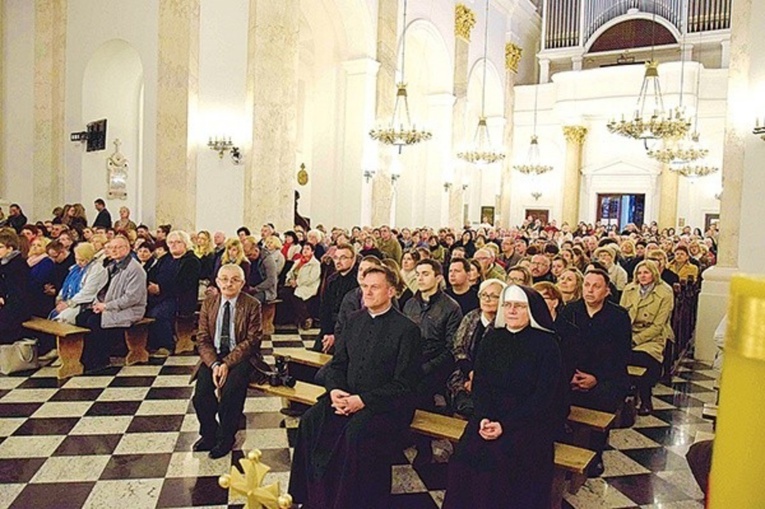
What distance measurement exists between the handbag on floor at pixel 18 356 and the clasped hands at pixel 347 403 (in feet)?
15.9

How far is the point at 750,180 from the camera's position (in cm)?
731

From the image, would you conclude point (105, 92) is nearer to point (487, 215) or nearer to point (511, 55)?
point (487, 215)

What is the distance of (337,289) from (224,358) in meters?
1.92

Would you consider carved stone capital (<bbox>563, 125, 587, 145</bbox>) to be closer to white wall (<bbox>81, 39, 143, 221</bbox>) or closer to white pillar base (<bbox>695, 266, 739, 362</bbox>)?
white wall (<bbox>81, 39, 143, 221</bbox>)

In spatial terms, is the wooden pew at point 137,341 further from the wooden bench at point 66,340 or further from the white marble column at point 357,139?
the white marble column at point 357,139

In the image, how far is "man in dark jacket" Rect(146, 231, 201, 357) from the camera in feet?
27.2

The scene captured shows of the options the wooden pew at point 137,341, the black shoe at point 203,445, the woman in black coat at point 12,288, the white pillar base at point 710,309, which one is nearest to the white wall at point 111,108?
the woman in black coat at point 12,288

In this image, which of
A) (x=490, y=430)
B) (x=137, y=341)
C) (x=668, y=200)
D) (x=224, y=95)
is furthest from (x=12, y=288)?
(x=668, y=200)

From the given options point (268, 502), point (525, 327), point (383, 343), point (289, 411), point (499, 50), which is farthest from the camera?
point (499, 50)

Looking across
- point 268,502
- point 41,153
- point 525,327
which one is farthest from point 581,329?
point 41,153

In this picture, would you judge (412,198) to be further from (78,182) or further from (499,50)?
(78,182)

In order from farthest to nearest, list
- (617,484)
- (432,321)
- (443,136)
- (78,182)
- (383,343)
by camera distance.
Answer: (443,136), (78,182), (432,321), (617,484), (383,343)

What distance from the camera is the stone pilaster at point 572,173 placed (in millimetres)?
26359

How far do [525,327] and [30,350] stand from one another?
5987mm
